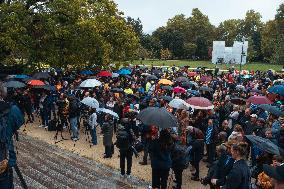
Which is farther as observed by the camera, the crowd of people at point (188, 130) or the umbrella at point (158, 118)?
the umbrella at point (158, 118)

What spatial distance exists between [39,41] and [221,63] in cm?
6042

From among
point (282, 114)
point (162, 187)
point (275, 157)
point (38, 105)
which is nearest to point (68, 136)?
point (38, 105)

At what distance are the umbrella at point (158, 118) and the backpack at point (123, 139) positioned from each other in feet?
2.97

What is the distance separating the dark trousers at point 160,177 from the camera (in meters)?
8.97

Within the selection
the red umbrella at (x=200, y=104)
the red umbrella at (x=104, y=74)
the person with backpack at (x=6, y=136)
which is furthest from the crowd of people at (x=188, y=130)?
the red umbrella at (x=104, y=74)

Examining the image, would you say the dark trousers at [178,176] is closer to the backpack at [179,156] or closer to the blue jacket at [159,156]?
the backpack at [179,156]

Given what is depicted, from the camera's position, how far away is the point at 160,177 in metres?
9.13

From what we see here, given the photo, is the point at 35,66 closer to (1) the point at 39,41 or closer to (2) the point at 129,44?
(1) the point at 39,41

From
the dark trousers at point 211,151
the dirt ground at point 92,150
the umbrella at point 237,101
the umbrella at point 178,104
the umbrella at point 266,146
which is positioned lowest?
the dirt ground at point 92,150

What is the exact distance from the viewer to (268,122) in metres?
11.7

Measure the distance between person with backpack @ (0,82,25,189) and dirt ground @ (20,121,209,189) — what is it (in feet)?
18.6

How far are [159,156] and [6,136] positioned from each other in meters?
4.01

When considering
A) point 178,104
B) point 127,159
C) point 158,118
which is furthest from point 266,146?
point 178,104

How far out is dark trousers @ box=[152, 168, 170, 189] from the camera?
897 centimetres
